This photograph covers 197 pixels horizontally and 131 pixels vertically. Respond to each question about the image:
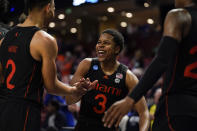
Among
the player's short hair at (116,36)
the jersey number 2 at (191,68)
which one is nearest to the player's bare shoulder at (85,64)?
the player's short hair at (116,36)

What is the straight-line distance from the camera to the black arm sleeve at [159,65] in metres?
2.42

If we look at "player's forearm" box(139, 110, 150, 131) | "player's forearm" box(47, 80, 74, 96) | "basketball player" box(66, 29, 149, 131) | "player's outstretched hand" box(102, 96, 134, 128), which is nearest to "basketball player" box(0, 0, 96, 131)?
"player's forearm" box(47, 80, 74, 96)

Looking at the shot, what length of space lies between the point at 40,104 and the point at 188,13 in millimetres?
1490

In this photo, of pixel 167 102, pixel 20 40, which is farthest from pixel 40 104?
pixel 167 102

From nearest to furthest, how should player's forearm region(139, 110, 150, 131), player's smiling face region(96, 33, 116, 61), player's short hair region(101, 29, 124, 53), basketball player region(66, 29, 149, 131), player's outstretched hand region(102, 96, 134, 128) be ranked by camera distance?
1. player's outstretched hand region(102, 96, 134, 128)
2. player's forearm region(139, 110, 150, 131)
3. basketball player region(66, 29, 149, 131)
4. player's smiling face region(96, 33, 116, 61)
5. player's short hair region(101, 29, 124, 53)

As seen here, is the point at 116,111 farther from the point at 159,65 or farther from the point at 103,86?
the point at 103,86

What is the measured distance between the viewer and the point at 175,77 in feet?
8.52

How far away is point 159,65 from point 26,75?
1.23 m

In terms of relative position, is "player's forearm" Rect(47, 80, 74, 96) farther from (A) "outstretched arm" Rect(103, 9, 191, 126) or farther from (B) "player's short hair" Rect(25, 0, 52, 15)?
(A) "outstretched arm" Rect(103, 9, 191, 126)

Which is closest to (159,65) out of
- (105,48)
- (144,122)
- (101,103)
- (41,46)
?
(41,46)

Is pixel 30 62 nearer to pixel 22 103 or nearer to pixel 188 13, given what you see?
pixel 22 103

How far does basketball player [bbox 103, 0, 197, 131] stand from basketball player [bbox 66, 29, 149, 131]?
1.59m

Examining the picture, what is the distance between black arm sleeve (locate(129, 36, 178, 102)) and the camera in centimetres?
242

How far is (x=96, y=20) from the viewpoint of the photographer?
16.2 meters
